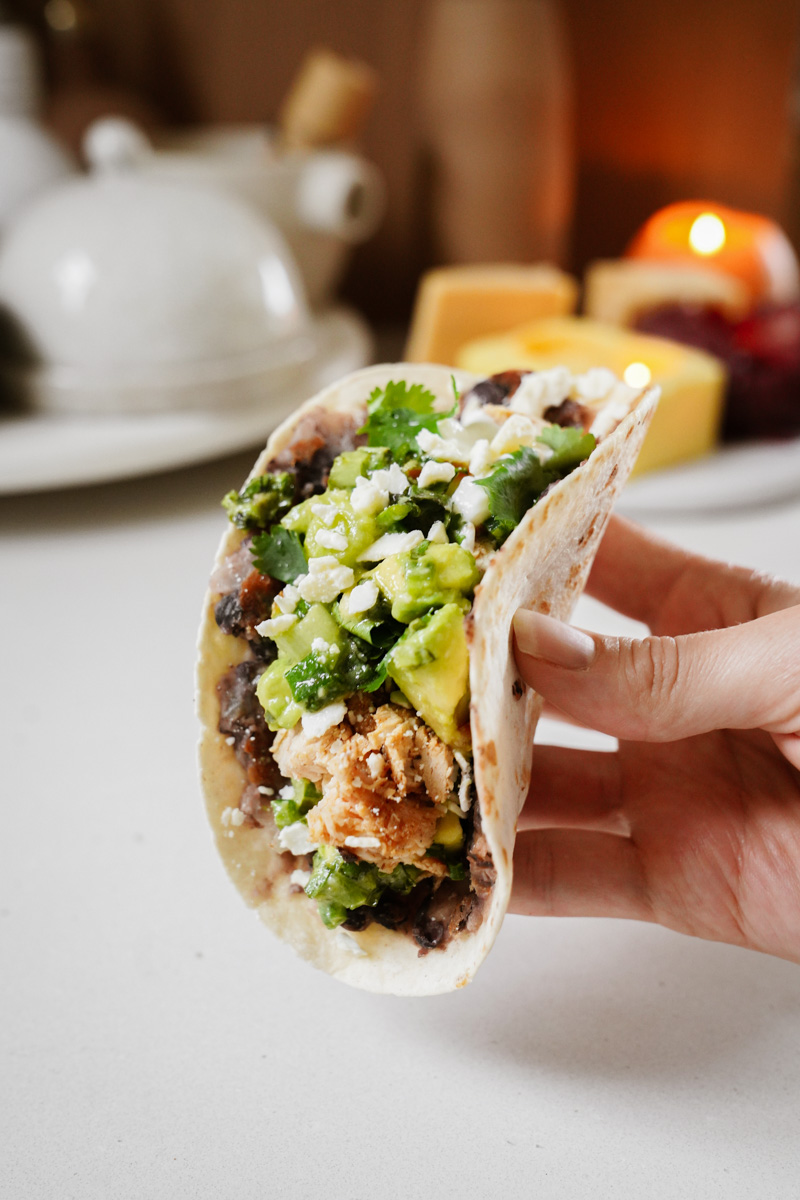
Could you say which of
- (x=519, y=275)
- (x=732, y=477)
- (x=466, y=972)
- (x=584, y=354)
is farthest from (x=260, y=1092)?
(x=519, y=275)

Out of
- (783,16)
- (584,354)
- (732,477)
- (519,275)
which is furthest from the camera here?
(783,16)

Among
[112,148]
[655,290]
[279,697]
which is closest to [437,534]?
[279,697]

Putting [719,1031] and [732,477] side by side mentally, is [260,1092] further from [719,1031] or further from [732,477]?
[732,477]

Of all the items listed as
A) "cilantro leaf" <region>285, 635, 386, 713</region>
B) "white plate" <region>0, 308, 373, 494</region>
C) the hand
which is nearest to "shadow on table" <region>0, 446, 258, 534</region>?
"white plate" <region>0, 308, 373, 494</region>

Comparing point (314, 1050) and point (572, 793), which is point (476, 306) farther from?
point (314, 1050)

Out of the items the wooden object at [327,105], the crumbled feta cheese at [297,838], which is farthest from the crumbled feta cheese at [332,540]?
the wooden object at [327,105]

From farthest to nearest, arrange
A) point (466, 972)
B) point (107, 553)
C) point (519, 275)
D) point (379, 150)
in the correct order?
1. point (379, 150)
2. point (519, 275)
3. point (107, 553)
4. point (466, 972)

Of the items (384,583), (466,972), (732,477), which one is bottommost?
(732,477)

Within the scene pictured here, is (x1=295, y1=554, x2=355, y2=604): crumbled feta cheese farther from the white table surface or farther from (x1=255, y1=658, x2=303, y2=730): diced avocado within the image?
the white table surface
